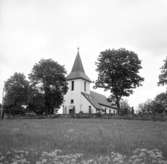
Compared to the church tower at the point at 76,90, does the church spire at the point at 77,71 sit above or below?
above

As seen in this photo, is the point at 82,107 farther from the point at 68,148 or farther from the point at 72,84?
the point at 68,148

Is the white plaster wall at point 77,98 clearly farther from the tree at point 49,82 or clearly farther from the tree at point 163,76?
the tree at point 163,76

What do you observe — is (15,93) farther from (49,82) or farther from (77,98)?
(77,98)

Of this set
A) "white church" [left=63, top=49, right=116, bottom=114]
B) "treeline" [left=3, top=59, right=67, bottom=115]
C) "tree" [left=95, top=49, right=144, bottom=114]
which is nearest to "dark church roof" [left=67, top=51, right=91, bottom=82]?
"white church" [left=63, top=49, right=116, bottom=114]

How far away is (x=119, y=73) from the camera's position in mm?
54250

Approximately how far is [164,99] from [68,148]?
4258cm

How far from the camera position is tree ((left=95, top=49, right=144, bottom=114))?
5375 centimetres

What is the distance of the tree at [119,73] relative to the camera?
5375 cm

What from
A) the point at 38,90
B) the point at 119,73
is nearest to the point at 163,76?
the point at 119,73

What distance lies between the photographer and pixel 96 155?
11273 millimetres

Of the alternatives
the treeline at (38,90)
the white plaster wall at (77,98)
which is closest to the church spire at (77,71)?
the white plaster wall at (77,98)

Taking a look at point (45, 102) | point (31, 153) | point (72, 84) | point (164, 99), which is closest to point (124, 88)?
point (164, 99)

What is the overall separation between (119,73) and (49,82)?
15760 mm

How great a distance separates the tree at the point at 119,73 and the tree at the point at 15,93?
15890 mm
